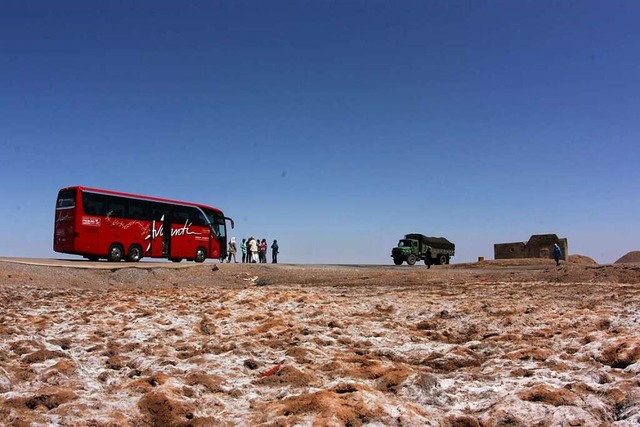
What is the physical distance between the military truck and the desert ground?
1186 inches

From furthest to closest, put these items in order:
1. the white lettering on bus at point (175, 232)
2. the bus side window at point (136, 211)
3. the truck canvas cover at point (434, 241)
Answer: the truck canvas cover at point (434, 241) → the white lettering on bus at point (175, 232) → the bus side window at point (136, 211)

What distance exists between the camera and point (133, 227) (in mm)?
→ 26609

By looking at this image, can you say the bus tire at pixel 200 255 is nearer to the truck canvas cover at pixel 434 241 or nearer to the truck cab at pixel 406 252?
the truck cab at pixel 406 252

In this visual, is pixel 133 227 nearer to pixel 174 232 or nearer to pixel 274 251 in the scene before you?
pixel 174 232

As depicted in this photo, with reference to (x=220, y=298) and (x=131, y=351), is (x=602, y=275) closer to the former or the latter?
(x=220, y=298)

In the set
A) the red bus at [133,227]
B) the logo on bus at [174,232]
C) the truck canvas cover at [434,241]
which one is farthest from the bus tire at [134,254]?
the truck canvas cover at [434,241]

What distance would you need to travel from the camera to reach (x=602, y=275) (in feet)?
Answer: 58.0

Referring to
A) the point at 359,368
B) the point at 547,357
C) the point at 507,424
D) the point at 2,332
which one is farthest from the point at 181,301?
the point at 507,424

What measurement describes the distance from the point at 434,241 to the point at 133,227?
25160 mm

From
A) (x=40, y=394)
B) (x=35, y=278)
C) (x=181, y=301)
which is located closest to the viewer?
(x=40, y=394)

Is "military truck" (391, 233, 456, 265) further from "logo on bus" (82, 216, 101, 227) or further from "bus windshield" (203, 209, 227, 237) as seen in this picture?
"logo on bus" (82, 216, 101, 227)

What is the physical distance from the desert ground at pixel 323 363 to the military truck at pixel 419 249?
30.1 metres

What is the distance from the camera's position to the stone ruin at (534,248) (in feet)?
136

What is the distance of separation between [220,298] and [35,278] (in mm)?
8337
